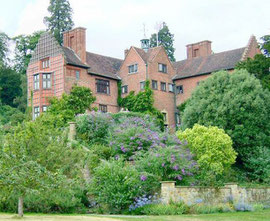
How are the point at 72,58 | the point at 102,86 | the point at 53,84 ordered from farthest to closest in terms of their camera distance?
the point at 102,86 → the point at 72,58 → the point at 53,84

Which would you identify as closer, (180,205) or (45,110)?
(180,205)

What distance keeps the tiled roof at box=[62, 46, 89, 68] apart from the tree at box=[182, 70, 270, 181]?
13119 mm

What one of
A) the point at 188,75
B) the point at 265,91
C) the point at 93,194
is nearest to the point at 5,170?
the point at 93,194

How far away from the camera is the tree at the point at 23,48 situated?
227ft

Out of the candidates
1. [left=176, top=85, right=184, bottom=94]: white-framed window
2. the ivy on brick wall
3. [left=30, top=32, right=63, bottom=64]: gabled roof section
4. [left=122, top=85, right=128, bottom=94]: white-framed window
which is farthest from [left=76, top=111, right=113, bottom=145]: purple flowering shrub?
[left=176, top=85, right=184, bottom=94]: white-framed window

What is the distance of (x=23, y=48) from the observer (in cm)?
7088

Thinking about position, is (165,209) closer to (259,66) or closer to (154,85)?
(259,66)

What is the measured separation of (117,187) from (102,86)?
993 inches

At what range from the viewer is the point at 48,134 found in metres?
21.4

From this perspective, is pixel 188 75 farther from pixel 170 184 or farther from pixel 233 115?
pixel 170 184

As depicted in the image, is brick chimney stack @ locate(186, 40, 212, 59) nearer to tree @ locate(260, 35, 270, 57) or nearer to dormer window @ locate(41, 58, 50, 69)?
tree @ locate(260, 35, 270, 57)

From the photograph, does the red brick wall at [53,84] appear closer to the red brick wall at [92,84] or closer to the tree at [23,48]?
the red brick wall at [92,84]

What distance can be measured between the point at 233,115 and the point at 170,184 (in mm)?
13572

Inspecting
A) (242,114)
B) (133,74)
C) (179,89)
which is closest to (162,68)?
(179,89)
